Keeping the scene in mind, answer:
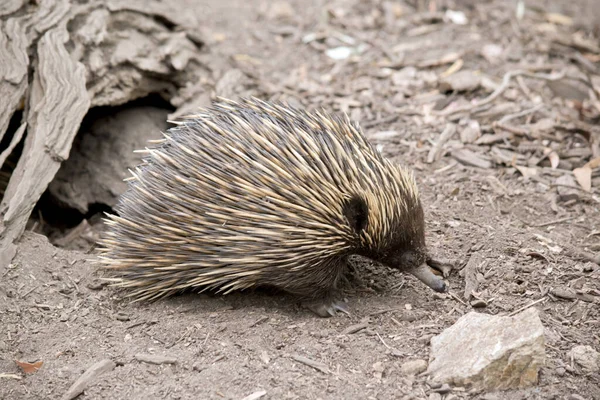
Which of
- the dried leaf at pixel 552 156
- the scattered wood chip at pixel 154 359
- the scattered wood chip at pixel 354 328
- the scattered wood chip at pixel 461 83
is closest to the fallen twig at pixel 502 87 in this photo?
the scattered wood chip at pixel 461 83

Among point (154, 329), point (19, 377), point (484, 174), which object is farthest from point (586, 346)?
point (19, 377)

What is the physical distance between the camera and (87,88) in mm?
5996

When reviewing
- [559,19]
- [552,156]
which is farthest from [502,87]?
[559,19]

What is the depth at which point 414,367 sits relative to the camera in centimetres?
398

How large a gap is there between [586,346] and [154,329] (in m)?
2.64

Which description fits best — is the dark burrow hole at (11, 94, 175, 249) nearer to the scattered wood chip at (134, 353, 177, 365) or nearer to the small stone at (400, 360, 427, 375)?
the scattered wood chip at (134, 353, 177, 365)

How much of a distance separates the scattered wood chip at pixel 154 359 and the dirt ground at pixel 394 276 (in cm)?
2

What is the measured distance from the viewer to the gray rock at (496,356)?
3734 mm

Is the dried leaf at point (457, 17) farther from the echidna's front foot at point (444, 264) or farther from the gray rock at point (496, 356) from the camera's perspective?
the gray rock at point (496, 356)

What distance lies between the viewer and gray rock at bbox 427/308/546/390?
3.73 meters

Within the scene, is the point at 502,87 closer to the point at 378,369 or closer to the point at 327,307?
the point at 327,307

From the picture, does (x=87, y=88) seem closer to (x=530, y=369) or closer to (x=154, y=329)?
(x=154, y=329)

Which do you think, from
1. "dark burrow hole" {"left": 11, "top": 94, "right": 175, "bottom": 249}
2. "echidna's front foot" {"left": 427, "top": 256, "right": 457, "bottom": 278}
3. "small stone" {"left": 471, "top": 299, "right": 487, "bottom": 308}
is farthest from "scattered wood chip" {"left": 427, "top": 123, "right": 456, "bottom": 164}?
"dark burrow hole" {"left": 11, "top": 94, "right": 175, "bottom": 249}

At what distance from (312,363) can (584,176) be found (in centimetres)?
313
